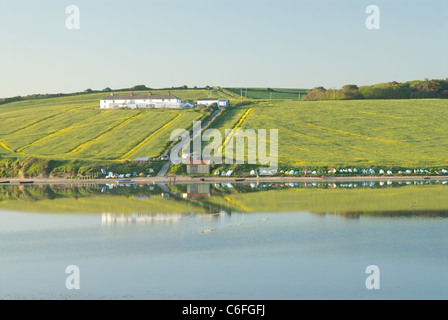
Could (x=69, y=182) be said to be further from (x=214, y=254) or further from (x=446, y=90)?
(x=446, y=90)

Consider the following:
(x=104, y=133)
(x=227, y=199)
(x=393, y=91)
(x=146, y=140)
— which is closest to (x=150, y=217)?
(x=227, y=199)

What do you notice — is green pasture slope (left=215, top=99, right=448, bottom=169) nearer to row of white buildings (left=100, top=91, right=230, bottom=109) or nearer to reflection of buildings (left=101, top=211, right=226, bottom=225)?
row of white buildings (left=100, top=91, right=230, bottom=109)

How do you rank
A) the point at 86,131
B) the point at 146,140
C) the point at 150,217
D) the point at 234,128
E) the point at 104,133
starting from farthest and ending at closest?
the point at 86,131 → the point at 104,133 → the point at 234,128 → the point at 146,140 → the point at 150,217

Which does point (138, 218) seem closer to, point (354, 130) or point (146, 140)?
point (146, 140)

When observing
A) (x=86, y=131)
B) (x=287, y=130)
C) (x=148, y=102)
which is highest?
(x=148, y=102)

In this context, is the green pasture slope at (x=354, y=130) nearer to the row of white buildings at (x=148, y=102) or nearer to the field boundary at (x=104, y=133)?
the row of white buildings at (x=148, y=102)
